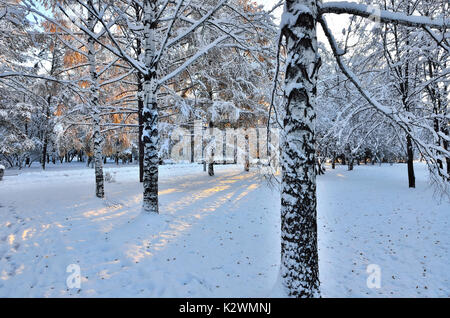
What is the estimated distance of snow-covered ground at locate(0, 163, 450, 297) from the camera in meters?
3.76

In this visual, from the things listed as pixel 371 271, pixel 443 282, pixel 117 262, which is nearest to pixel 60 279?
pixel 117 262

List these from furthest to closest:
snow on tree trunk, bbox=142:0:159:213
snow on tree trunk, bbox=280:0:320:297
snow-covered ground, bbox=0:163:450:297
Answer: snow on tree trunk, bbox=142:0:159:213 < snow-covered ground, bbox=0:163:450:297 < snow on tree trunk, bbox=280:0:320:297

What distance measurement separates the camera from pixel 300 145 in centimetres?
296

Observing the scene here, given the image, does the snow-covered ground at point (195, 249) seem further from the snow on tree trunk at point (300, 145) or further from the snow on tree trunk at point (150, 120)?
the snow on tree trunk at point (300, 145)

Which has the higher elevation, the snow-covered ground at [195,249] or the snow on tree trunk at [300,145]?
the snow on tree trunk at [300,145]

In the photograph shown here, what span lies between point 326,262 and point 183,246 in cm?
310

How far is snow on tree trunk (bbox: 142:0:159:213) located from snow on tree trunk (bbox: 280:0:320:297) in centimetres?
459

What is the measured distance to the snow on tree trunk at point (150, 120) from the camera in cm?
665

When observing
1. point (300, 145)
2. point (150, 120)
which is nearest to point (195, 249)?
point (300, 145)

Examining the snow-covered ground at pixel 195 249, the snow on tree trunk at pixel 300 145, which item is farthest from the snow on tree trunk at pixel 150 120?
the snow on tree trunk at pixel 300 145

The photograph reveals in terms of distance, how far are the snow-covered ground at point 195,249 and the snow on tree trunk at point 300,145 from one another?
0.91m

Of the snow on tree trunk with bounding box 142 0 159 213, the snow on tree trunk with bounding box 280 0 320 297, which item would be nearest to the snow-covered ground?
the snow on tree trunk with bounding box 142 0 159 213

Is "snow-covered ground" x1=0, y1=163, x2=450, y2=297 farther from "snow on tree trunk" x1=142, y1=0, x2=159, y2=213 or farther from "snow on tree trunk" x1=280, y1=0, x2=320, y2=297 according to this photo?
"snow on tree trunk" x1=280, y1=0, x2=320, y2=297

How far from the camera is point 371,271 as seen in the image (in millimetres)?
4629
